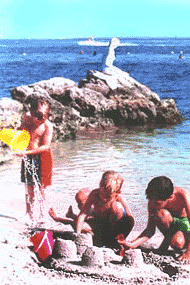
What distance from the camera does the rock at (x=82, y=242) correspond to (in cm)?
360

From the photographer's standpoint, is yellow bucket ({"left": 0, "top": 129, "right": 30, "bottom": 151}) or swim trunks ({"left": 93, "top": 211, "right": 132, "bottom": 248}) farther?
yellow bucket ({"left": 0, "top": 129, "right": 30, "bottom": 151})

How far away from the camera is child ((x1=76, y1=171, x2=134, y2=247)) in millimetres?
3639

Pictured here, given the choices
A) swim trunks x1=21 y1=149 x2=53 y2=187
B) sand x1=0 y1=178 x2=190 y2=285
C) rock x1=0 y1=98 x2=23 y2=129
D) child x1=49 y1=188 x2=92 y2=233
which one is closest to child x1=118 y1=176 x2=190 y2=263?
sand x1=0 y1=178 x2=190 y2=285

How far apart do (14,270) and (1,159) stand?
486 centimetres

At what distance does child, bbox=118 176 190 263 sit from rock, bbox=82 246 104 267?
0.90ft

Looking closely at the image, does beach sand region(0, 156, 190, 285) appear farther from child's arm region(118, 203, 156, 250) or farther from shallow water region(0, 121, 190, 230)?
shallow water region(0, 121, 190, 230)

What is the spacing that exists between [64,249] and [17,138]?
132cm

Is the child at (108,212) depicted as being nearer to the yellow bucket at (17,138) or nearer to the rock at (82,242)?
the rock at (82,242)

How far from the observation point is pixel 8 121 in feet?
29.4

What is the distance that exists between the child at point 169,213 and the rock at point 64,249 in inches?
14.6

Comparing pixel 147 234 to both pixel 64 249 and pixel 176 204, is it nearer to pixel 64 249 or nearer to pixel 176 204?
pixel 176 204

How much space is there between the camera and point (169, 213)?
141 inches

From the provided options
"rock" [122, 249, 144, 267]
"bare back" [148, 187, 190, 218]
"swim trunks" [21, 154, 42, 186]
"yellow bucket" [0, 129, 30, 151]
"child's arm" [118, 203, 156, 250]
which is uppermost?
"yellow bucket" [0, 129, 30, 151]

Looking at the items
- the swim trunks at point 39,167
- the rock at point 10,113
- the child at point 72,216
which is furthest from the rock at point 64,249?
the rock at point 10,113
